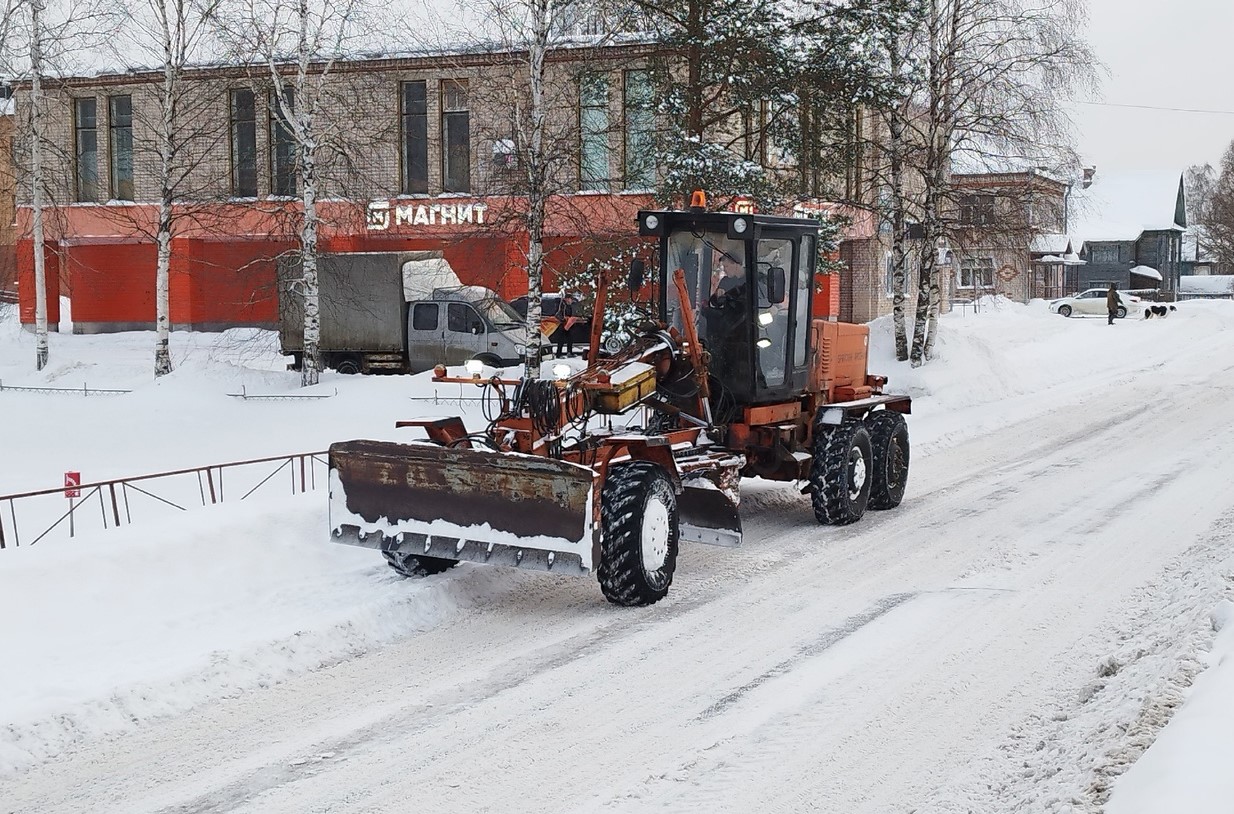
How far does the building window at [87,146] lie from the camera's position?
3641 centimetres

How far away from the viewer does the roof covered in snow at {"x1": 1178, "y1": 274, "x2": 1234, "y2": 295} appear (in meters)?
92.6

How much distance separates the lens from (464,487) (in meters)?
7.92

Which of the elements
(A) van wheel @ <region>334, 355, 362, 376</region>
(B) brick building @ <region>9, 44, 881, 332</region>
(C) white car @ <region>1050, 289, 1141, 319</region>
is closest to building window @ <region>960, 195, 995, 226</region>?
(B) brick building @ <region>9, 44, 881, 332</region>

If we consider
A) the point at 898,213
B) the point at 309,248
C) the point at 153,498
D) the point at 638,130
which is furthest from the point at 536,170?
the point at 153,498

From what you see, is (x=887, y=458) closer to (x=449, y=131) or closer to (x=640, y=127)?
(x=640, y=127)

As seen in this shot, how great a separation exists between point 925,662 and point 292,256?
2048 cm

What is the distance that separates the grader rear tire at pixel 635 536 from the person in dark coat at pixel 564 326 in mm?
9908

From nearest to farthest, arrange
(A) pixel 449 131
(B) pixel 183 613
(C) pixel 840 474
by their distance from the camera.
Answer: (B) pixel 183 613 → (C) pixel 840 474 → (A) pixel 449 131

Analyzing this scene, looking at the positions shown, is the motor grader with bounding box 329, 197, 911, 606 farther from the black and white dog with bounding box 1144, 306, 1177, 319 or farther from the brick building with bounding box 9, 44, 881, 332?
the black and white dog with bounding box 1144, 306, 1177, 319

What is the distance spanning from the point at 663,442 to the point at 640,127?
14503 mm

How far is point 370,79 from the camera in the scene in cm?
3347

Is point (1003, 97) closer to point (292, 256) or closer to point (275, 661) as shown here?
point (292, 256)

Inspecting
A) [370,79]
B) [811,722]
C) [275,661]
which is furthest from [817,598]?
[370,79]

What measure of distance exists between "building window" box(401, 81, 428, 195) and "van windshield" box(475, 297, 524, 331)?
9.69 metres
